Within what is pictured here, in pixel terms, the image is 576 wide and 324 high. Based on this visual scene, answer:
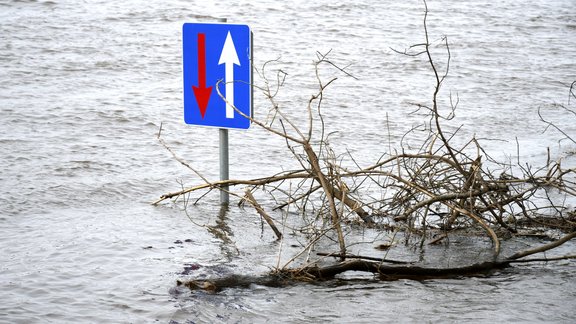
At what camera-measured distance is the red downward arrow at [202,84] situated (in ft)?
20.9

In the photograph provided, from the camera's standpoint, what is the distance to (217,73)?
639 centimetres

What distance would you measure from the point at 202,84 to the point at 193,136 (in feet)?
8.64

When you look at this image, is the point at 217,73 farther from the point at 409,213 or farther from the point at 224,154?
the point at 409,213

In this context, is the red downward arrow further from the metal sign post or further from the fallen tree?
the fallen tree

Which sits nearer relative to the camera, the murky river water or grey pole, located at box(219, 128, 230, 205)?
the murky river water

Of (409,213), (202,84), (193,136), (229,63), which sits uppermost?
(229,63)

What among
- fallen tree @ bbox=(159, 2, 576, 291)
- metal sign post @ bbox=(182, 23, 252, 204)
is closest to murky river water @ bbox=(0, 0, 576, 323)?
fallen tree @ bbox=(159, 2, 576, 291)

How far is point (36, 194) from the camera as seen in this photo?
704 cm

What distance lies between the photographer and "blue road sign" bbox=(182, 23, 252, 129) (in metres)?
6.26

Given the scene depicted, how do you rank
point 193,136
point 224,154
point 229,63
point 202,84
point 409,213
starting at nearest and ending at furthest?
point 409,213, point 229,63, point 202,84, point 224,154, point 193,136

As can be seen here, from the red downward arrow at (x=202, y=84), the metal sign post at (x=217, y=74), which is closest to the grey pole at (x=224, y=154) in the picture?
the metal sign post at (x=217, y=74)

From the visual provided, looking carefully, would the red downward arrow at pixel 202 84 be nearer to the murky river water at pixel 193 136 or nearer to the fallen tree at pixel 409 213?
the fallen tree at pixel 409 213

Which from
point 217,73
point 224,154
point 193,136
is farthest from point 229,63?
point 193,136

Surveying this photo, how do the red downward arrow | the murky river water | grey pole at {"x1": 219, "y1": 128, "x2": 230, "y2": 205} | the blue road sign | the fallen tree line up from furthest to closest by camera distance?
grey pole at {"x1": 219, "y1": 128, "x2": 230, "y2": 205}, the red downward arrow, the blue road sign, the fallen tree, the murky river water
